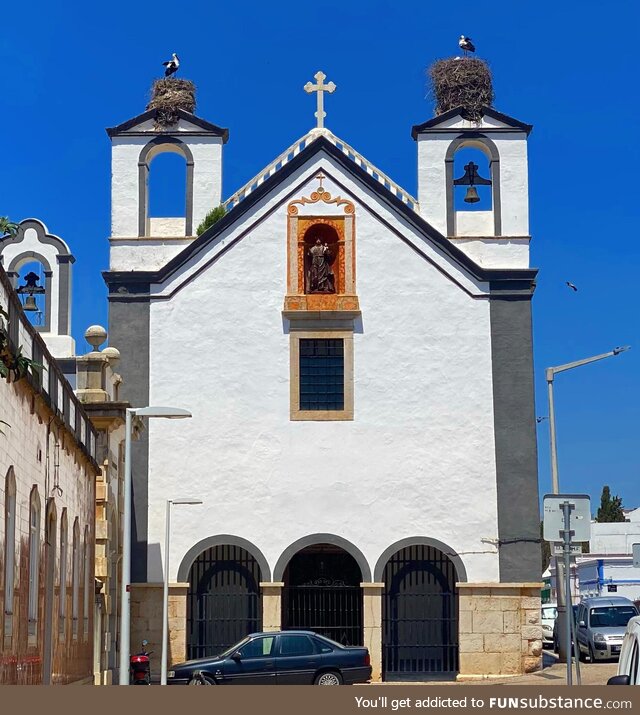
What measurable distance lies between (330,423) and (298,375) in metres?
1.36

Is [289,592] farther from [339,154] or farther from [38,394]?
[38,394]

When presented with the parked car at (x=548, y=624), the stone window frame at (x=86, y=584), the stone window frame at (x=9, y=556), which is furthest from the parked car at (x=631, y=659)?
the parked car at (x=548, y=624)

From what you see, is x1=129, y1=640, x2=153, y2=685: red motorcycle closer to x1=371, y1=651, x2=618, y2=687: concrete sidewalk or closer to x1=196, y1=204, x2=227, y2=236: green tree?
x1=371, y1=651, x2=618, y2=687: concrete sidewalk

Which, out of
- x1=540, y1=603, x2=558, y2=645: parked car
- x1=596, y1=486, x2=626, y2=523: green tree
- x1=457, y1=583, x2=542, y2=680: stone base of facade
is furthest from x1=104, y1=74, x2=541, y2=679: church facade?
x1=596, y1=486, x2=626, y2=523: green tree

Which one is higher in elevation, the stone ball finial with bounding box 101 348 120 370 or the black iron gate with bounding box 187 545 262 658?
the stone ball finial with bounding box 101 348 120 370

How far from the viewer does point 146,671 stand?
29000mm

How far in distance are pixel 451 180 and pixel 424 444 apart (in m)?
6.61

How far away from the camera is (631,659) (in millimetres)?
13516

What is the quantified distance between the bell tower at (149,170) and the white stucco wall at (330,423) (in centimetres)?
125

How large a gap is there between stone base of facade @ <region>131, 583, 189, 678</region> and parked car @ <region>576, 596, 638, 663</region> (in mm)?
10758

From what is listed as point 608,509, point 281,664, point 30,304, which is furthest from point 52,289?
point 608,509

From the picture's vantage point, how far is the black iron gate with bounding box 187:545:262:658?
1316 inches

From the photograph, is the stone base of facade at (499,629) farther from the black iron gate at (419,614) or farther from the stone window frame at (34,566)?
the stone window frame at (34,566)
